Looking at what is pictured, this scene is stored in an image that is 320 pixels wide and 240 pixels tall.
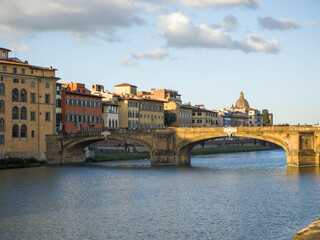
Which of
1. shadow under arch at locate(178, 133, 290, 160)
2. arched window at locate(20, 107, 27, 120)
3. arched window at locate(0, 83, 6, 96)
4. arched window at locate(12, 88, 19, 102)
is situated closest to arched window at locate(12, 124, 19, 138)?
arched window at locate(20, 107, 27, 120)

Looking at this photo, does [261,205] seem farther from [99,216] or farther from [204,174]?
[204,174]

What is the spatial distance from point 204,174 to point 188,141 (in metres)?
12.7

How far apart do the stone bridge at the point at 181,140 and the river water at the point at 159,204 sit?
531 centimetres

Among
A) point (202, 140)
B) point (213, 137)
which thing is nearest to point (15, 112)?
point (202, 140)

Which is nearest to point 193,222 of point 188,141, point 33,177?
point 33,177

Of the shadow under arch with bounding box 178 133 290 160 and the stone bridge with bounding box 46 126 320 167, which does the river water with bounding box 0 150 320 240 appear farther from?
the shadow under arch with bounding box 178 133 290 160

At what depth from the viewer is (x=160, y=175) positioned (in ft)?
211

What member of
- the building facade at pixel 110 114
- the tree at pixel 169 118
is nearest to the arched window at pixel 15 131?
the building facade at pixel 110 114

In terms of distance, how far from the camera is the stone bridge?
235ft

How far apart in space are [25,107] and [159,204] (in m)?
44.3

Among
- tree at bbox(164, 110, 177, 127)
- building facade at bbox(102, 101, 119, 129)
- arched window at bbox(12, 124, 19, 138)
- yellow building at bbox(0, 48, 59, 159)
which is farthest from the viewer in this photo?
tree at bbox(164, 110, 177, 127)

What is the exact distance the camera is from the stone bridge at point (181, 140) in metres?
71.6

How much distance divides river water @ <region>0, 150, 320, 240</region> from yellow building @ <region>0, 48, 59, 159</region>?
14.0 m

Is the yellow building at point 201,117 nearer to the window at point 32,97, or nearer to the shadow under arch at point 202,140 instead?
the shadow under arch at point 202,140
